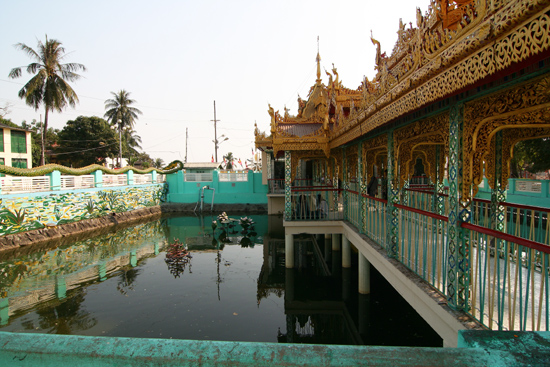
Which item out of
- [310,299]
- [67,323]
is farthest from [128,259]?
[310,299]

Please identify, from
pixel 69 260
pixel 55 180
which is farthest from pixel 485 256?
pixel 55 180

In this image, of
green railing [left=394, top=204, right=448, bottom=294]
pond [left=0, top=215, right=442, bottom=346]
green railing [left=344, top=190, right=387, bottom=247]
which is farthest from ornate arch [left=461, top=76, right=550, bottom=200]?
pond [left=0, top=215, right=442, bottom=346]

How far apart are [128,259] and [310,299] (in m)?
7.26

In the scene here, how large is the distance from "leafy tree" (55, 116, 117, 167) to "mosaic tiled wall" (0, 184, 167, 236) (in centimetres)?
1862

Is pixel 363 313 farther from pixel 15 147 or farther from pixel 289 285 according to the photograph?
pixel 15 147

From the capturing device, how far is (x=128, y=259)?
11188 millimetres

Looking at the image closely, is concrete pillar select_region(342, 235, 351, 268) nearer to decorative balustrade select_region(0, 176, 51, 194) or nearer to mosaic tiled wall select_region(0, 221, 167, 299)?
mosaic tiled wall select_region(0, 221, 167, 299)

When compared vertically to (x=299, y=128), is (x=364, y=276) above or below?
below

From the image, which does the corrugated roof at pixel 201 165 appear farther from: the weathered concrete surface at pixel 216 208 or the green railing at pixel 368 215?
the green railing at pixel 368 215

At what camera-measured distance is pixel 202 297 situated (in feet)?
25.2

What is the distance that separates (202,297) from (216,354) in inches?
284

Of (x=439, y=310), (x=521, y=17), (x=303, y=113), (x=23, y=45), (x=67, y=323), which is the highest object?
(x=23, y=45)

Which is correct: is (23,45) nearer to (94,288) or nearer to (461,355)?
(94,288)

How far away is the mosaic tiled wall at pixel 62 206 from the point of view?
1242cm
